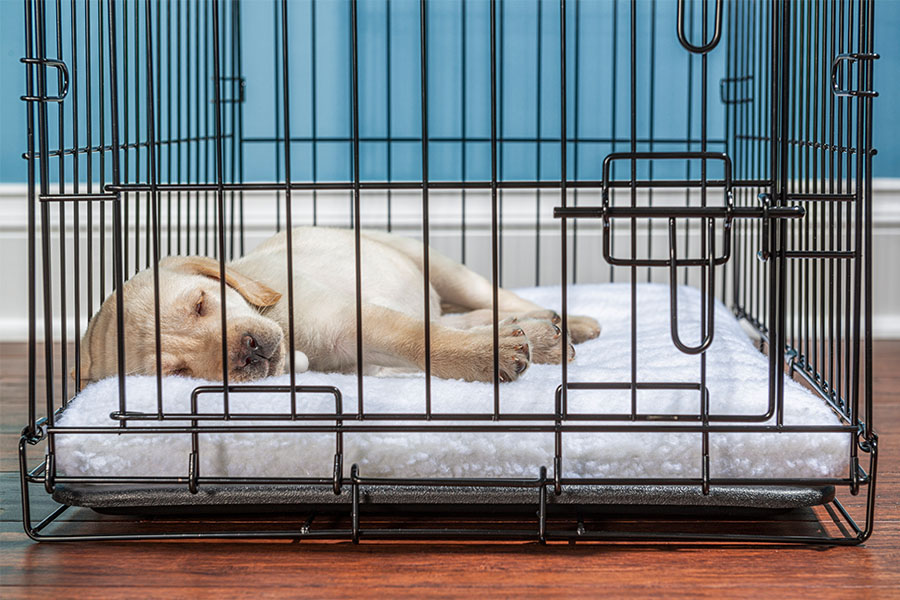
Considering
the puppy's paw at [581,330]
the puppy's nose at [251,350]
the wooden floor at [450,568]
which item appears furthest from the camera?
the puppy's paw at [581,330]

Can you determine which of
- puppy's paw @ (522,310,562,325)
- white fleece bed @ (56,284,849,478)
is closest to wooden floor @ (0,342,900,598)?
white fleece bed @ (56,284,849,478)

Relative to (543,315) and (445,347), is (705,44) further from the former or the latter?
(543,315)

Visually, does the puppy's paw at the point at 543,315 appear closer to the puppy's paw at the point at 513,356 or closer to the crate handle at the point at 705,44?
the puppy's paw at the point at 513,356

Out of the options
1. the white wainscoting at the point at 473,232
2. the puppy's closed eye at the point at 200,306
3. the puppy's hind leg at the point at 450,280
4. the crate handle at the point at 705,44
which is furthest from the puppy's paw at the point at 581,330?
the white wainscoting at the point at 473,232

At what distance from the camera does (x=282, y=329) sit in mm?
1945

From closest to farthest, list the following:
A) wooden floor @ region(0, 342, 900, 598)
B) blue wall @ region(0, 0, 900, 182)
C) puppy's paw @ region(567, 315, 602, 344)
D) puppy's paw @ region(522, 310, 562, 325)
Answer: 1. wooden floor @ region(0, 342, 900, 598)
2. puppy's paw @ region(522, 310, 562, 325)
3. puppy's paw @ region(567, 315, 602, 344)
4. blue wall @ region(0, 0, 900, 182)

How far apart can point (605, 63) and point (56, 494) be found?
7.99 ft

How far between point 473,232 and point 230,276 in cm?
169

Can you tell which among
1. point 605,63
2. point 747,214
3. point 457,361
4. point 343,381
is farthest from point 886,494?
point 605,63

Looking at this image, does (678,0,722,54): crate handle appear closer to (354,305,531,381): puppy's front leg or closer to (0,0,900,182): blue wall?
(354,305,531,381): puppy's front leg

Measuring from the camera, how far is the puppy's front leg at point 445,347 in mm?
1811

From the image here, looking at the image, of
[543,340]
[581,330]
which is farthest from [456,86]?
[543,340]

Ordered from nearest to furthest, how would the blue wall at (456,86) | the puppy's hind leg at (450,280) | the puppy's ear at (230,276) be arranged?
the puppy's ear at (230,276) → the puppy's hind leg at (450,280) → the blue wall at (456,86)

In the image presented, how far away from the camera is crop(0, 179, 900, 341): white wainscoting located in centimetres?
351
